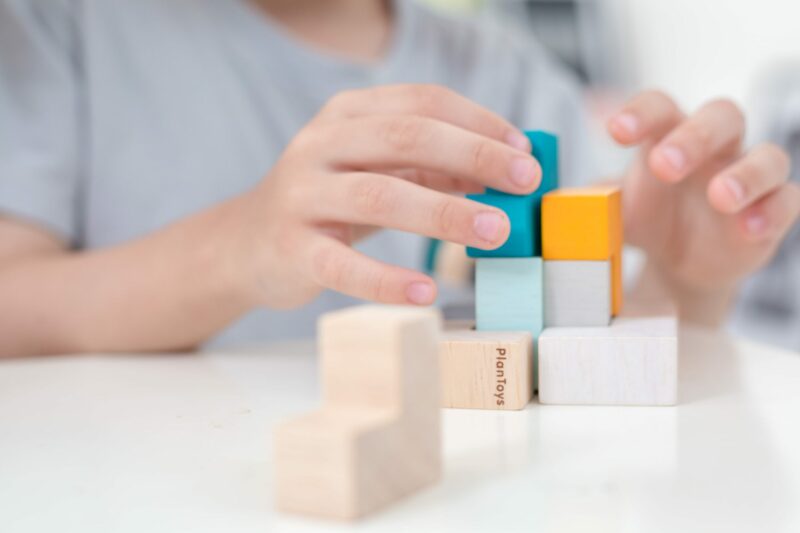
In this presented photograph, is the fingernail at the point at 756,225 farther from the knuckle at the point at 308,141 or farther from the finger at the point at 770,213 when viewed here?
the knuckle at the point at 308,141

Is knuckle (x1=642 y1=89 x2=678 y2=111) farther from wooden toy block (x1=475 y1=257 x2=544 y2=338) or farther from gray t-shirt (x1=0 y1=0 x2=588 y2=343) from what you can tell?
gray t-shirt (x1=0 y1=0 x2=588 y2=343)

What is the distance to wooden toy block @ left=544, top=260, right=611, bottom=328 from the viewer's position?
1.68 ft

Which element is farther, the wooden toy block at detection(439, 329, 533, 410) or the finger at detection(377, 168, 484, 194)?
the finger at detection(377, 168, 484, 194)

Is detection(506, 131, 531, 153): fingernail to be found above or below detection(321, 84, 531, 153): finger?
below

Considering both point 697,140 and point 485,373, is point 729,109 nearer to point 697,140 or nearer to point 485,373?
point 697,140

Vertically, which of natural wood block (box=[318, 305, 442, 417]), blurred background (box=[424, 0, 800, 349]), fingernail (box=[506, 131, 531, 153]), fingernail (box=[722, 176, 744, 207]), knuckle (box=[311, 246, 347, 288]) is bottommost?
natural wood block (box=[318, 305, 442, 417])

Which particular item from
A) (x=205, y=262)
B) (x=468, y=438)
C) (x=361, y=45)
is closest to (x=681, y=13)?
(x=361, y=45)

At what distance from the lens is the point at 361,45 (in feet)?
3.50

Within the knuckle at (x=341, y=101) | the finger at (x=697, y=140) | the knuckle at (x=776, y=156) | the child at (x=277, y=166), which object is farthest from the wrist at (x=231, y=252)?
the knuckle at (x=776, y=156)

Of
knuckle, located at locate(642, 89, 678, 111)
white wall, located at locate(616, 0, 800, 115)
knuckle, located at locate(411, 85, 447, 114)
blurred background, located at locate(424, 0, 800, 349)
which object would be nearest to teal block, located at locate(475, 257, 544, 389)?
knuckle, located at locate(411, 85, 447, 114)

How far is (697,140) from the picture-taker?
631 millimetres

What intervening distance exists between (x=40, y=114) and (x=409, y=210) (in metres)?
0.53

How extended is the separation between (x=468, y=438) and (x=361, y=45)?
0.76 metres

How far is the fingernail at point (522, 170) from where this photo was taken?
485 millimetres
